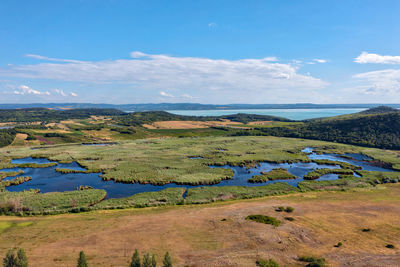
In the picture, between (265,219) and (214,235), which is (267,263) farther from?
(265,219)

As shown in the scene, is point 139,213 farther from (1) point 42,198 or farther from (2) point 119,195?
(1) point 42,198

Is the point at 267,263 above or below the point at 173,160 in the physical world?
above

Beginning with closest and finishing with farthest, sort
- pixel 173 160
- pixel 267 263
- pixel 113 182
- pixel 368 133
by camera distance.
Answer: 1. pixel 267 263
2. pixel 113 182
3. pixel 173 160
4. pixel 368 133

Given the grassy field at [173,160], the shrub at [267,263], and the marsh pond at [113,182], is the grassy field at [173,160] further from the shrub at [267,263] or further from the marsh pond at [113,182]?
the shrub at [267,263]

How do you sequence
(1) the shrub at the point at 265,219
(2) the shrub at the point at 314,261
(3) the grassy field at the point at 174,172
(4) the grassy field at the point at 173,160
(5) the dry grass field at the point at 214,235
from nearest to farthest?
(2) the shrub at the point at 314,261
(5) the dry grass field at the point at 214,235
(1) the shrub at the point at 265,219
(3) the grassy field at the point at 174,172
(4) the grassy field at the point at 173,160

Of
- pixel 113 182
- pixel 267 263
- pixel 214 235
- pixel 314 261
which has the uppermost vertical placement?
pixel 314 261

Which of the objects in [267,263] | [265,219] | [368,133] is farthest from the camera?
[368,133]

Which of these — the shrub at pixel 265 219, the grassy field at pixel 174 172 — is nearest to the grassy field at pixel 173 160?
the grassy field at pixel 174 172

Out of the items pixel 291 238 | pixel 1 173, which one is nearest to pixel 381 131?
pixel 291 238

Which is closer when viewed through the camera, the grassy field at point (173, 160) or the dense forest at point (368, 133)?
the grassy field at point (173, 160)

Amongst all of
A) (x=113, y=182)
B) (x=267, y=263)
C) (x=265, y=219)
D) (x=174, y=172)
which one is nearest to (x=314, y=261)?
(x=267, y=263)
